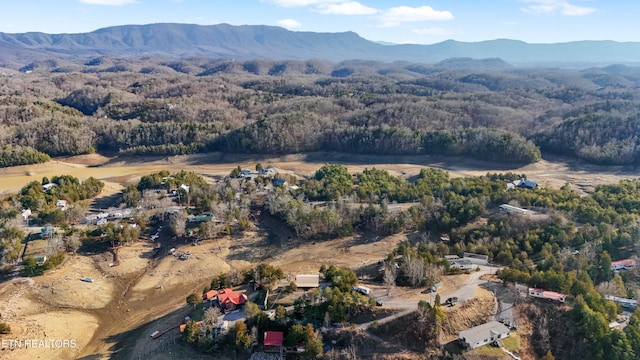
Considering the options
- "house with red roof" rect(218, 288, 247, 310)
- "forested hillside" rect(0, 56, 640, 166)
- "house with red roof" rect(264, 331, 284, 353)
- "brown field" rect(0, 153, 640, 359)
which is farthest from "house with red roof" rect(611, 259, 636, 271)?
"forested hillside" rect(0, 56, 640, 166)

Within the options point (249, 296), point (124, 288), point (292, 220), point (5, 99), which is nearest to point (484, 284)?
point (249, 296)

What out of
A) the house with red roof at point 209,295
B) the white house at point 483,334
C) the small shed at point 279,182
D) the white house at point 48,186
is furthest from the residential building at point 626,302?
the white house at point 48,186

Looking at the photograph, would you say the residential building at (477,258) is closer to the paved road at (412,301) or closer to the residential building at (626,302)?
the paved road at (412,301)

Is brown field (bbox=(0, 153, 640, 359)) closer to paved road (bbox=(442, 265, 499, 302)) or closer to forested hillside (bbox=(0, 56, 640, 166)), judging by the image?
paved road (bbox=(442, 265, 499, 302))

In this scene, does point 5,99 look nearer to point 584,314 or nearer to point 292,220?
point 292,220

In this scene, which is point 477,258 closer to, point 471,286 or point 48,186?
point 471,286

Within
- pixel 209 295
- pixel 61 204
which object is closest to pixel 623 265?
pixel 209 295
